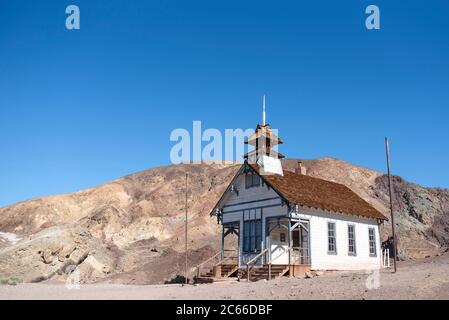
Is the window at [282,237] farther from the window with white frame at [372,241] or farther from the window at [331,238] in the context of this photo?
the window with white frame at [372,241]

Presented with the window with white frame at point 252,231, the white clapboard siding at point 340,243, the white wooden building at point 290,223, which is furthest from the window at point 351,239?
the window with white frame at point 252,231

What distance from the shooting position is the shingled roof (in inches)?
949

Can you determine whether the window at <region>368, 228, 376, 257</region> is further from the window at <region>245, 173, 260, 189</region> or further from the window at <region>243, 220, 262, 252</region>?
the window at <region>245, 173, 260, 189</region>

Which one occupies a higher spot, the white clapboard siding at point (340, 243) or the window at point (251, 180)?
the window at point (251, 180)

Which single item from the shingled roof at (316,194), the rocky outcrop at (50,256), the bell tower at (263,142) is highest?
the bell tower at (263,142)

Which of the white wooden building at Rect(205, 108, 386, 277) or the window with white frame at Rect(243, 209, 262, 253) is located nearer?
the white wooden building at Rect(205, 108, 386, 277)

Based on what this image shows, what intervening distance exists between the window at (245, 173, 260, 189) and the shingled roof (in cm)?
50

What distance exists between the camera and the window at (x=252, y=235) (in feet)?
81.7

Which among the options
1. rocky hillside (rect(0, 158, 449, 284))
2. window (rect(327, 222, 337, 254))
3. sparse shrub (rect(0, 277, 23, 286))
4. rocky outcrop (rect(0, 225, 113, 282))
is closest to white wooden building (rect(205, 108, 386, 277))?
window (rect(327, 222, 337, 254))

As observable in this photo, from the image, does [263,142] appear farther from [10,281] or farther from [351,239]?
[10,281]

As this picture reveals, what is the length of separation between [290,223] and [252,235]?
10.4ft
